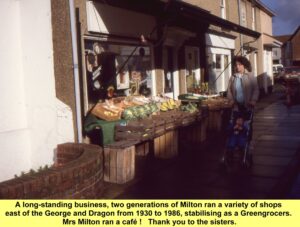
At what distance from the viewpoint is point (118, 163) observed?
6406 millimetres

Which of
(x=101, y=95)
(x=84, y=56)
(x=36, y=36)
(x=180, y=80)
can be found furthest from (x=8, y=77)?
(x=180, y=80)

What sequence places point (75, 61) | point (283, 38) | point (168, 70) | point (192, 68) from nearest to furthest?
point (75, 61) → point (168, 70) → point (192, 68) → point (283, 38)

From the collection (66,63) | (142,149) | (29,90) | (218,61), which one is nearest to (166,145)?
(142,149)

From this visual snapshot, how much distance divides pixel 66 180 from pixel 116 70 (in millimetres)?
4564

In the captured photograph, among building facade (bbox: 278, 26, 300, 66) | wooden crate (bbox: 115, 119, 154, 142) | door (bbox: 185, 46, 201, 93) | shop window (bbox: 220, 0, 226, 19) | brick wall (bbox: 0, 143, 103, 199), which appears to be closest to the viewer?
brick wall (bbox: 0, 143, 103, 199)

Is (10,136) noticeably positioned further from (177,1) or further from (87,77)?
(177,1)

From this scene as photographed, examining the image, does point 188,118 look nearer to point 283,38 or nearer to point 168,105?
point 168,105

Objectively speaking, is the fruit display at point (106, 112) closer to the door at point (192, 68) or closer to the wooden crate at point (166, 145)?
the wooden crate at point (166, 145)

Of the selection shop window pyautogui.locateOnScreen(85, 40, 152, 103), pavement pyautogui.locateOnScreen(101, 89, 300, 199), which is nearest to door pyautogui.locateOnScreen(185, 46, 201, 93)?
shop window pyautogui.locateOnScreen(85, 40, 152, 103)

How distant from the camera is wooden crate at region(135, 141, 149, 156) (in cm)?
819

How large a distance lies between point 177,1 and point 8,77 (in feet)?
11.9

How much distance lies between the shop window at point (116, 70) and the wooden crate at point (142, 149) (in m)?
1.32

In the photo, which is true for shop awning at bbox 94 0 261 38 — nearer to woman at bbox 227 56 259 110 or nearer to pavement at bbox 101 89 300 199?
woman at bbox 227 56 259 110

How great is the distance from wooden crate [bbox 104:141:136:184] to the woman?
6.78 feet
